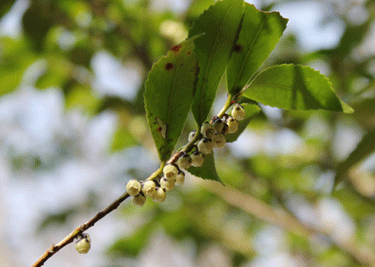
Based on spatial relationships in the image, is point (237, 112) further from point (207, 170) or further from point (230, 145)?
point (230, 145)

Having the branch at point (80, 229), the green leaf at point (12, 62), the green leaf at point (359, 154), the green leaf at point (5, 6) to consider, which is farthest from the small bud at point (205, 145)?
the green leaf at point (12, 62)

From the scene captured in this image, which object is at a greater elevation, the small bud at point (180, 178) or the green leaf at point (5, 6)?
the green leaf at point (5, 6)

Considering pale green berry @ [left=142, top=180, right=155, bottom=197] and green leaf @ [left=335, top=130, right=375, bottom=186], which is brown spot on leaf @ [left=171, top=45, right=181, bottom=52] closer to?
pale green berry @ [left=142, top=180, right=155, bottom=197]

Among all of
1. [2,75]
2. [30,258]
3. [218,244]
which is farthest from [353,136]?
[30,258]

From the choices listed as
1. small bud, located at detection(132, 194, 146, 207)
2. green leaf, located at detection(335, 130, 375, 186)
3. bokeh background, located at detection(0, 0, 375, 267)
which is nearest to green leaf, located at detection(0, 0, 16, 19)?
→ bokeh background, located at detection(0, 0, 375, 267)

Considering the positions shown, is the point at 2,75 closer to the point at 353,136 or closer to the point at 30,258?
the point at 353,136

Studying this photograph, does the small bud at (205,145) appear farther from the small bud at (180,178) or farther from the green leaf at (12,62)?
the green leaf at (12,62)
